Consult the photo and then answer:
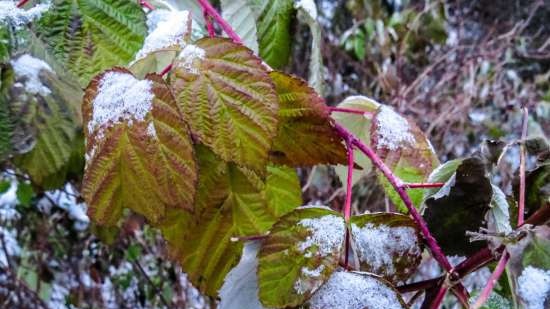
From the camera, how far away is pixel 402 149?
560 mm

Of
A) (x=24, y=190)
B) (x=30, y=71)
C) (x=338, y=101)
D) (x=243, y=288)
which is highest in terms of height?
(x=30, y=71)

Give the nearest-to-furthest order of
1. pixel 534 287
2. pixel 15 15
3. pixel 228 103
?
pixel 534 287, pixel 228 103, pixel 15 15

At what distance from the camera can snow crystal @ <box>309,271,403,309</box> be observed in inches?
15.6

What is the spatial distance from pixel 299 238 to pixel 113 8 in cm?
31

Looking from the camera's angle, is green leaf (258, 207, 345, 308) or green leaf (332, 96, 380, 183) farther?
green leaf (332, 96, 380, 183)

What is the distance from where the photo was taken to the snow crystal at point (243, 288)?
45cm

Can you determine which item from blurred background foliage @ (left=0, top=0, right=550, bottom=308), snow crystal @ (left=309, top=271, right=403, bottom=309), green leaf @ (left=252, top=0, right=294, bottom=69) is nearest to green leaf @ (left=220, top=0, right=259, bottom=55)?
green leaf @ (left=252, top=0, right=294, bottom=69)

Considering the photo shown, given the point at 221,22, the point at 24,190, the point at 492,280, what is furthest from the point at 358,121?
the point at 24,190

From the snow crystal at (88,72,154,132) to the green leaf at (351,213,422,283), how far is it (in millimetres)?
183

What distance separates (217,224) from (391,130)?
0.18 m

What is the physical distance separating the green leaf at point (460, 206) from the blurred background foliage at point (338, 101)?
104 centimetres

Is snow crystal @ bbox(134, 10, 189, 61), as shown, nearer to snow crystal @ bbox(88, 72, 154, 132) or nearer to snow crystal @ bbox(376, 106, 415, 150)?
snow crystal @ bbox(88, 72, 154, 132)

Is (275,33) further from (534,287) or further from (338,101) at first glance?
(338,101)

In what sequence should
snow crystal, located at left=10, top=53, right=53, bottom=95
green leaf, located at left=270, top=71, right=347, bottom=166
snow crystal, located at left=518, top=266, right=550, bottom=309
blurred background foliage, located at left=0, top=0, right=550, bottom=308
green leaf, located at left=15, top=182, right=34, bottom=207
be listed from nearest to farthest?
snow crystal, located at left=518, top=266, right=550, bottom=309 → green leaf, located at left=270, top=71, right=347, bottom=166 → snow crystal, located at left=10, top=53, right=53, bottom=95 → green leaf, located at left=15, top=182, right=34, bottom=207 → blurred background foliage, located at left=0, top=0, right=550, bottom=308
